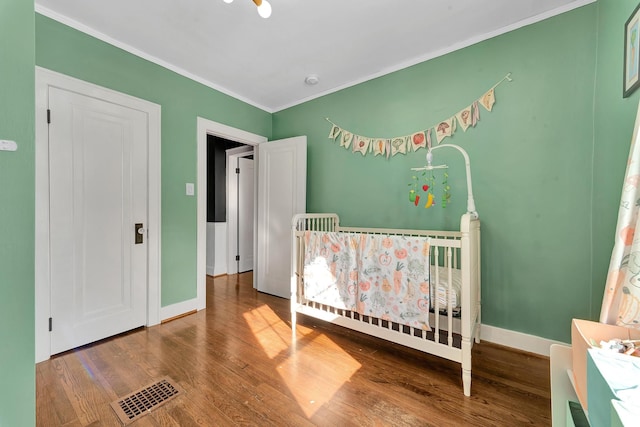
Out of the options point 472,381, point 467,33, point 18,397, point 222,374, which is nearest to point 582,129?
point 467,33

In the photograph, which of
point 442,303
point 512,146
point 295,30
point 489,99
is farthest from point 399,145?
point 442,303

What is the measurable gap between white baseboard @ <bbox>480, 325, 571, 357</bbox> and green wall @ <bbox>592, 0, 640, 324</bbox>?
0.40 m

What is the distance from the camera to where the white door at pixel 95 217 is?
1801mm

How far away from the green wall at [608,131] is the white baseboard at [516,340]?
0.40 m

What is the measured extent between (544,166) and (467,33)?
1.19 m

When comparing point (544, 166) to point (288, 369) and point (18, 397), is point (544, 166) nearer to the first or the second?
point (288, 369)

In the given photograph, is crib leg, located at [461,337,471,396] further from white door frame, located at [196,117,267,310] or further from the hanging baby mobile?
white door frame, located at [196,117,267,310]

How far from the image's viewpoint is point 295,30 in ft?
6.36

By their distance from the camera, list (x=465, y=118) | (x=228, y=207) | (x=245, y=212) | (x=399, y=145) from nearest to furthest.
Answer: (x=465, y=118) < (x=399, y=145) < (x=228, y=207) < (x=245, y=212)

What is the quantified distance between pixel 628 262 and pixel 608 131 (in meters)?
1.07

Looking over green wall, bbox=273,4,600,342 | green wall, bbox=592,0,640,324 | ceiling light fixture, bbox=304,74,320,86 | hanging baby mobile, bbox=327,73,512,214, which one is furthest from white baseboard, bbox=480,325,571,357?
ceiling light fixture, bbox=304,74,320,86

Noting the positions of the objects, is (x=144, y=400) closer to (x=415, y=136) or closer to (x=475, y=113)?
(x=415, y=136)

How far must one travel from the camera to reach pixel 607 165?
150 cm

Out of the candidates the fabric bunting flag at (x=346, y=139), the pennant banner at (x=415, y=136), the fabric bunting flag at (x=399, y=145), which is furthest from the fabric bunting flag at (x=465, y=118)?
the fabric bunting flag at (x=346, y=139)
